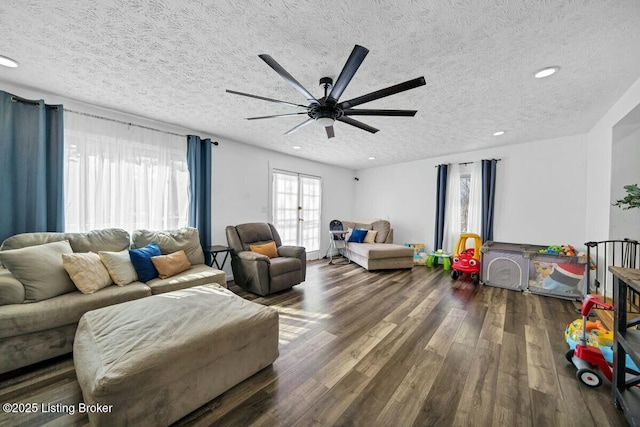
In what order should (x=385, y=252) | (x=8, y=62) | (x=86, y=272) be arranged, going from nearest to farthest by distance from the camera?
(x=8, y=62)
(x=86, y=272)
(x=385, y=252)

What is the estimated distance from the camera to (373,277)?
13.5 ft

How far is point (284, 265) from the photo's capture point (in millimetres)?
3301

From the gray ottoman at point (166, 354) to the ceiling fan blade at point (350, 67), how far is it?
5.70 feet

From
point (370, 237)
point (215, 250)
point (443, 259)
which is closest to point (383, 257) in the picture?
A: point (370, 237)

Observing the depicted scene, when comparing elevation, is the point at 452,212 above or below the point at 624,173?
below

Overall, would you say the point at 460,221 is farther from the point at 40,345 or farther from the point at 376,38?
the point at 40,345

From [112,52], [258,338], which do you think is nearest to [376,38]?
[112,52]

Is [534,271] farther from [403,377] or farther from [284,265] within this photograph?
[284,265]

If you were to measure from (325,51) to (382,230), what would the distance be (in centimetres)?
420

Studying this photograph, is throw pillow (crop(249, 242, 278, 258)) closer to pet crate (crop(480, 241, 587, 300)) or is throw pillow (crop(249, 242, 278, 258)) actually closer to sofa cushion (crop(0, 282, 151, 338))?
sofa cushion (crop(0, 282, 151, 338))

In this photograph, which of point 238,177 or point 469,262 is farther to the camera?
point 238,177

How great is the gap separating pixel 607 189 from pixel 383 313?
10.6 feet

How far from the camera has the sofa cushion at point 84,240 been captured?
211 centimetres

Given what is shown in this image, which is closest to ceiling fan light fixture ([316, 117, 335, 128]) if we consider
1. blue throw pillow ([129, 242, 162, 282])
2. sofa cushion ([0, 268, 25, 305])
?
blue throw pillow ([129, 242, 162, 282])
